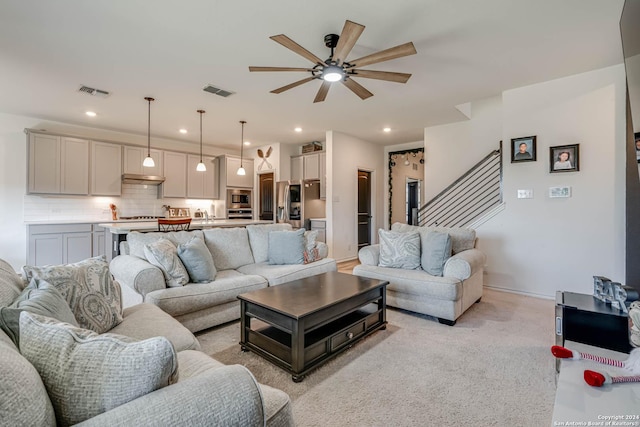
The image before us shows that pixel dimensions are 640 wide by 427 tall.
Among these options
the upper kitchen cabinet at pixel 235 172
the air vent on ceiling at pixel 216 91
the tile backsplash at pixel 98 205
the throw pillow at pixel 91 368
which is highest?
the air vent on ceiling at pixel 216 91

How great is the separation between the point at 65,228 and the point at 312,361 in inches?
195

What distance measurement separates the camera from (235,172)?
7152 millimetres

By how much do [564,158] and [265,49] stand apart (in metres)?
3.66

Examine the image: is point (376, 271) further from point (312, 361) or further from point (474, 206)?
point (474, 206)

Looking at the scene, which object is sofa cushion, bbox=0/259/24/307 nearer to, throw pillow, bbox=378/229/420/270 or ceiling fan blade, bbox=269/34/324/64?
ceiling fan blade, bbox=269/34/324/64

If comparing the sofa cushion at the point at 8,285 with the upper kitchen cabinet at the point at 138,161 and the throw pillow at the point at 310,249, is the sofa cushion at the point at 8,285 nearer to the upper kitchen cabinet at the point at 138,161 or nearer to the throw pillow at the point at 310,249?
the throw pillow at the point at 310,249

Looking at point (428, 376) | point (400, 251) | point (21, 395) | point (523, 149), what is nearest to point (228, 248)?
point (400, 251)

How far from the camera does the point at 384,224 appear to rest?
23.6ft

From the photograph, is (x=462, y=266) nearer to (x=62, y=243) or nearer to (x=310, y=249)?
(x=310, y=249)

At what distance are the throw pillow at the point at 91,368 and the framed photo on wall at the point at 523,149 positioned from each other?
442 cm

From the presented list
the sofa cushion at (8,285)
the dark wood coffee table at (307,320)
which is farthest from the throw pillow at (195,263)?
the sofa cushion at (8,285)

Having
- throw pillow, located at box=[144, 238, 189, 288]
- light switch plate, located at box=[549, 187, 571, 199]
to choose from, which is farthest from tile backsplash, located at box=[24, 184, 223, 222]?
light switch plate, located at box=[549, 187, 571, 199]

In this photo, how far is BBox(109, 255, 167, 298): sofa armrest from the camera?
2428mm

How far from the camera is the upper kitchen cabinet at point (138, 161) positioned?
5.70m
